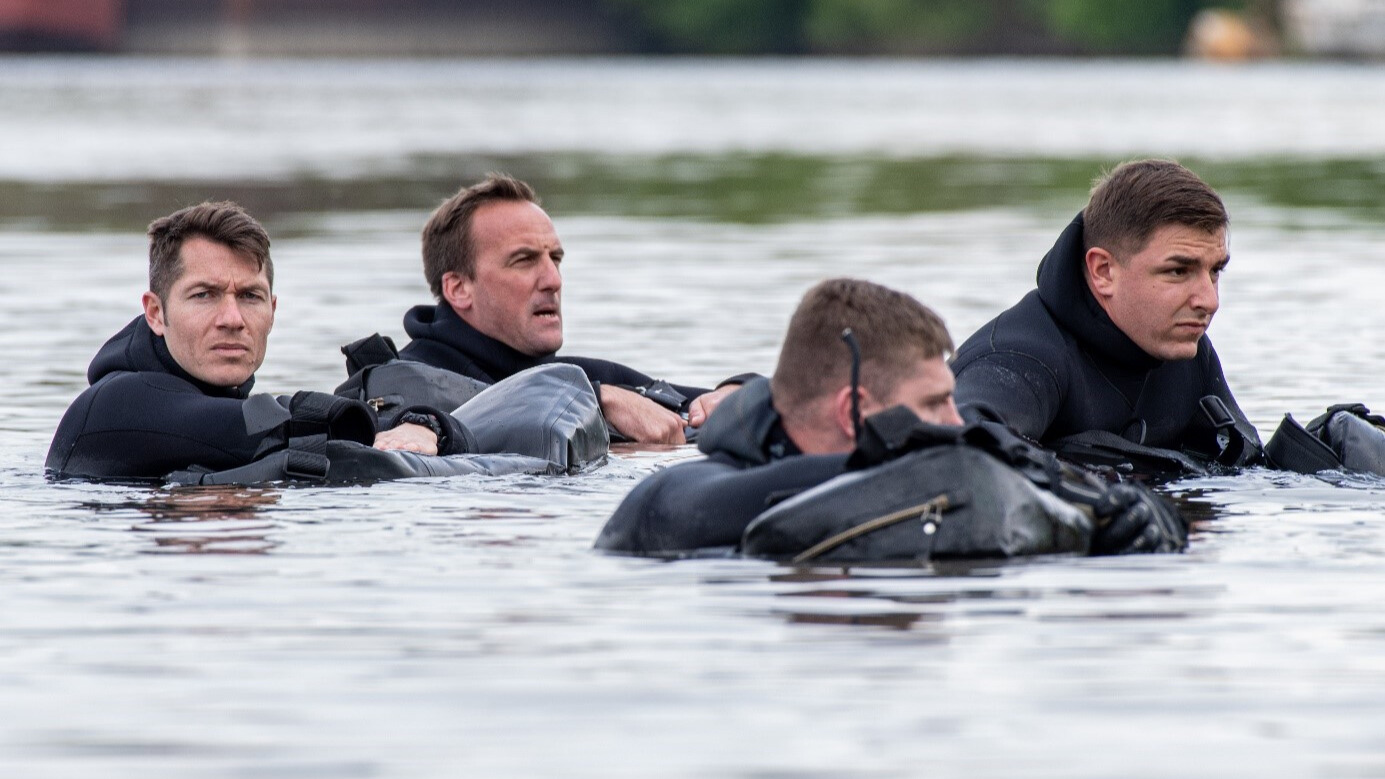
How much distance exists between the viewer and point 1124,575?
319 inches

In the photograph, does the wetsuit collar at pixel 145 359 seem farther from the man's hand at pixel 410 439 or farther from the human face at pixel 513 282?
the human face at pixel 513 282

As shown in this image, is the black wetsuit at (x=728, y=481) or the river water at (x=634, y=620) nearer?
the river water at (x=634, y=620)

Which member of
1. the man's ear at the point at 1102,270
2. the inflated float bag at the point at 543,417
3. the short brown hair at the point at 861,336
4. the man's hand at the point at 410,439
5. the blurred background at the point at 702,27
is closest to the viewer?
the short brown hair at the point at 861,336

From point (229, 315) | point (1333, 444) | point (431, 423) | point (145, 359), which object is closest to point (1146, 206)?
point (1333, 444)

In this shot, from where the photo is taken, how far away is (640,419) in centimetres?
1177

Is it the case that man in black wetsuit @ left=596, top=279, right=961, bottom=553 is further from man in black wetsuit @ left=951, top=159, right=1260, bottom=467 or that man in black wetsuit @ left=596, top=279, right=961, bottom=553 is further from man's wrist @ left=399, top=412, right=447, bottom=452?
man's wrist @ left=399, top=412, right=447, bottom=452

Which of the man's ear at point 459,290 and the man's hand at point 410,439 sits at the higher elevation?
the man's ear at point 459,290

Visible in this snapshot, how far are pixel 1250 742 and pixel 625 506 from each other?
2.75m

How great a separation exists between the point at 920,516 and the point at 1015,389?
202 centimetres

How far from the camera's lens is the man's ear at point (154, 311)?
9.95 m

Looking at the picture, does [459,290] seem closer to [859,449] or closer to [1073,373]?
[1073,373]

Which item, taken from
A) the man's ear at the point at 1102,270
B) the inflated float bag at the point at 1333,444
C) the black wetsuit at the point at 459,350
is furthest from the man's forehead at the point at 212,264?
the inflated float bag at the point at 1333,444

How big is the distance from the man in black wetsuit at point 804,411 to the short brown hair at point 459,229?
11.3 feet

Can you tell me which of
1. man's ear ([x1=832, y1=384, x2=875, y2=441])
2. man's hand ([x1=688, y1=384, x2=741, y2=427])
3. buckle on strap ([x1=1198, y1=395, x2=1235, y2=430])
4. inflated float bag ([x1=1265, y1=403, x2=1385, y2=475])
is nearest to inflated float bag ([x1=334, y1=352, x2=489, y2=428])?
man's hand ([x1=688, y1=384, x2=741, y2=427])
